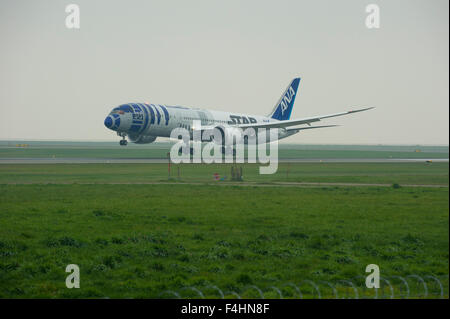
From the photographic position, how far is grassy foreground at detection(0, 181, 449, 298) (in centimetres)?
1528

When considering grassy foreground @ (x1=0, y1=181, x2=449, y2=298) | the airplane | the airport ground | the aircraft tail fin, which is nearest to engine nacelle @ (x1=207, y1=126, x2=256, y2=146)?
the airplane

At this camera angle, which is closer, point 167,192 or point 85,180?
point 167,192

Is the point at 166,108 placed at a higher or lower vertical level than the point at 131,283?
higher

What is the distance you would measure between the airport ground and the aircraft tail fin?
55.9m

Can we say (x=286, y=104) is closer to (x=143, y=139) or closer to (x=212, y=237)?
(x=143, y=139)

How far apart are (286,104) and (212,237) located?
74701 millimetres

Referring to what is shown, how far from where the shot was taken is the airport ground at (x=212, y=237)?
15.1 meters

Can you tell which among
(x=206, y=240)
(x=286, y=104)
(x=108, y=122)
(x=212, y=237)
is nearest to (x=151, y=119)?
(x=108, y=122)

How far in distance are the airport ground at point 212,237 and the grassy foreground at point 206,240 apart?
0.15 ft

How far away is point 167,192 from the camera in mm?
33500

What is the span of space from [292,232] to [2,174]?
31056mm
